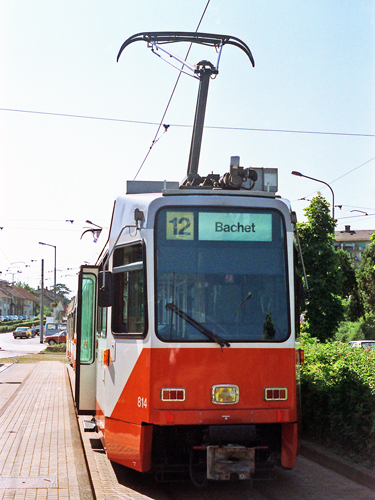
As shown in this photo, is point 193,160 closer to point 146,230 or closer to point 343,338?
point 146,230

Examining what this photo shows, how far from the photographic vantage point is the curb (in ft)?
22.9

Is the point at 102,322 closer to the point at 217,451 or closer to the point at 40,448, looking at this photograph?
the point at 40,448

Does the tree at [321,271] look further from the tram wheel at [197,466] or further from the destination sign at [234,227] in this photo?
the tram wheel at [197,466]

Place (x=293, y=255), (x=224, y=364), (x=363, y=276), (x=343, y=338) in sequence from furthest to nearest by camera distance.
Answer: (x=363, y=276)
(x=343, y=338)
(x=293, y=255)
(x=224, y=364)

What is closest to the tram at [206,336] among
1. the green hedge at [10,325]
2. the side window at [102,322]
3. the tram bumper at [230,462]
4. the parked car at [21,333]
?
the tram bumper at [230,462]

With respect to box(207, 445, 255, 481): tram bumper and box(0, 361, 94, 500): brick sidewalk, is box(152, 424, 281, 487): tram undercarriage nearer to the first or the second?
box(207, 445, 255, 481): tram bumper

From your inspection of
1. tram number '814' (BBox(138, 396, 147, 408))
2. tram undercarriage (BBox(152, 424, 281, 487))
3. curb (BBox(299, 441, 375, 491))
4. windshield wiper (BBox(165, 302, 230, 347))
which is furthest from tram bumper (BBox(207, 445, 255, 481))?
curb (BBox(299, 441, 375, 491))

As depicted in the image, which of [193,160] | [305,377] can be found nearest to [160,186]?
[193,160]

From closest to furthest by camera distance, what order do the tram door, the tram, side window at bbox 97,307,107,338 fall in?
the tram → side window at bbox 97,307,107,338 → the tram door

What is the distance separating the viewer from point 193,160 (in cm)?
1064

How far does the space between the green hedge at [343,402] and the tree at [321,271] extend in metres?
7.61

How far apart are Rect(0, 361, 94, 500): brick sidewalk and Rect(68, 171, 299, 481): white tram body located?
0.81 m

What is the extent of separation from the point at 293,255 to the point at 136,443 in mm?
2522

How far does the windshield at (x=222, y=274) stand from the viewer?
6.45m
